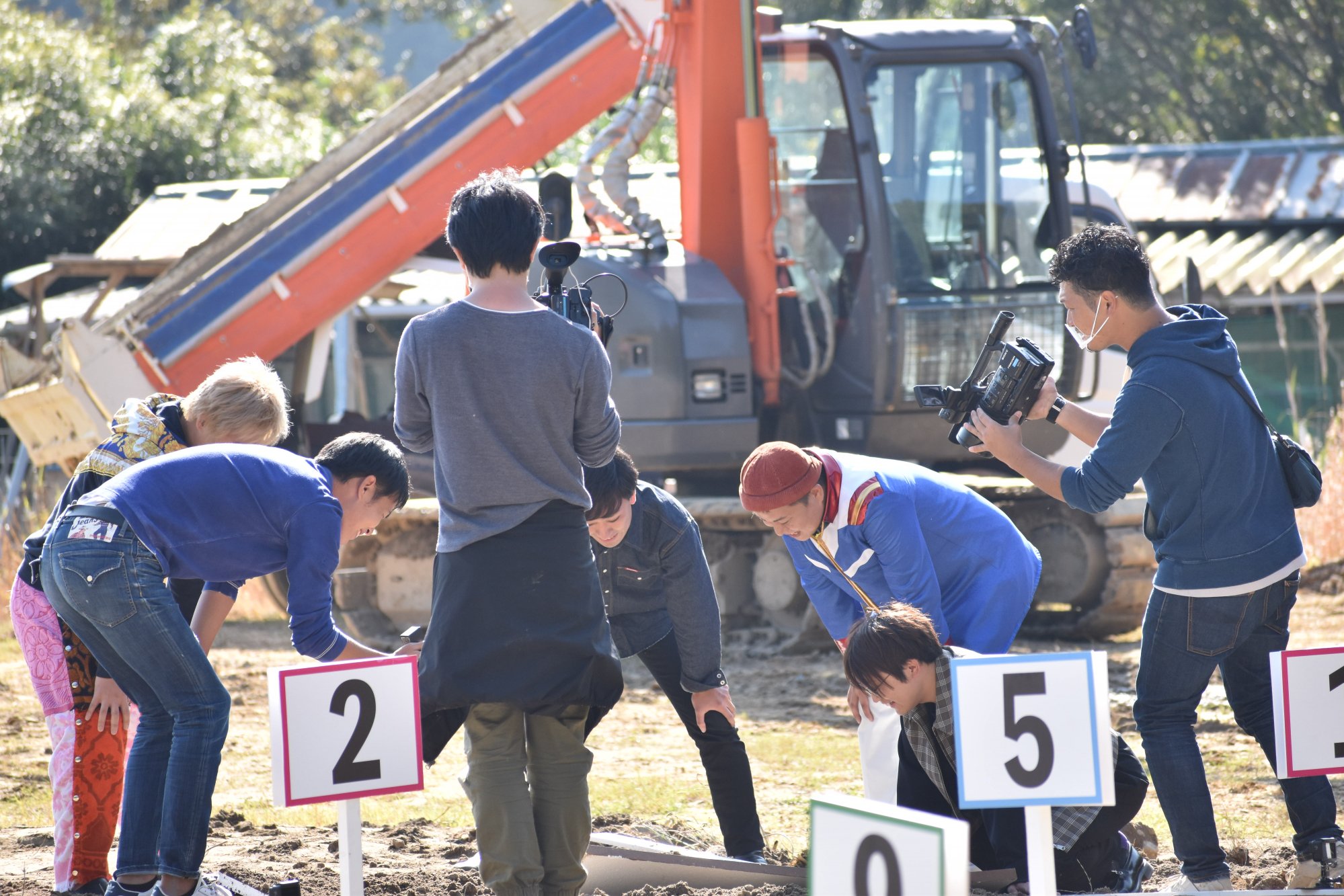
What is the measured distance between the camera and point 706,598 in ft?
14.7

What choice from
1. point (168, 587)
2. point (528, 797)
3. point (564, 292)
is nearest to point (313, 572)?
point (168, 587)

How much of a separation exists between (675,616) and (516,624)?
3.31ft

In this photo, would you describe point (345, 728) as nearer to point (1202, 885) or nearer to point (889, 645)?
point (889, 645)

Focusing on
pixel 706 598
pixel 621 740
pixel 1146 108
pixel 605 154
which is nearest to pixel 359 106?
pixel 1146 108

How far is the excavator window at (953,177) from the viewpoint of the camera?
328 inches

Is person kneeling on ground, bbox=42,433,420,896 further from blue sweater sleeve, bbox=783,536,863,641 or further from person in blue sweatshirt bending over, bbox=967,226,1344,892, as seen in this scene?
person in blue sweatshirt bending over, bbox=967,226,1344,892

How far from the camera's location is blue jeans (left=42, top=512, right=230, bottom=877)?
3621 mm

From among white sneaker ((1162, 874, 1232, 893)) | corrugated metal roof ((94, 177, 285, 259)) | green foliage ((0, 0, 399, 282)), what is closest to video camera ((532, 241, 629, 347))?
white sneaker ((1162, 874, 1232, 893))

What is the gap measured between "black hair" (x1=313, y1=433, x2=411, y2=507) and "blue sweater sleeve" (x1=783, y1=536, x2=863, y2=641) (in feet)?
3.98

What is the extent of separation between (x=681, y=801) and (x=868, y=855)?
2926 mm

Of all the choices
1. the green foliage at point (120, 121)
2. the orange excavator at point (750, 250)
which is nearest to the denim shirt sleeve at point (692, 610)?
the orange excavator at point (750, 250)

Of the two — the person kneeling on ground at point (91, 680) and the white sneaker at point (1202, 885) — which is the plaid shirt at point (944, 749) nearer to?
the white sneaker at point (1202, 885)

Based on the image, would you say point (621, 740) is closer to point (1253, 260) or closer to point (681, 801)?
point (681, 801)

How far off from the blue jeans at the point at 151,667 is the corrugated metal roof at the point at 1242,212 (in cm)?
1313
